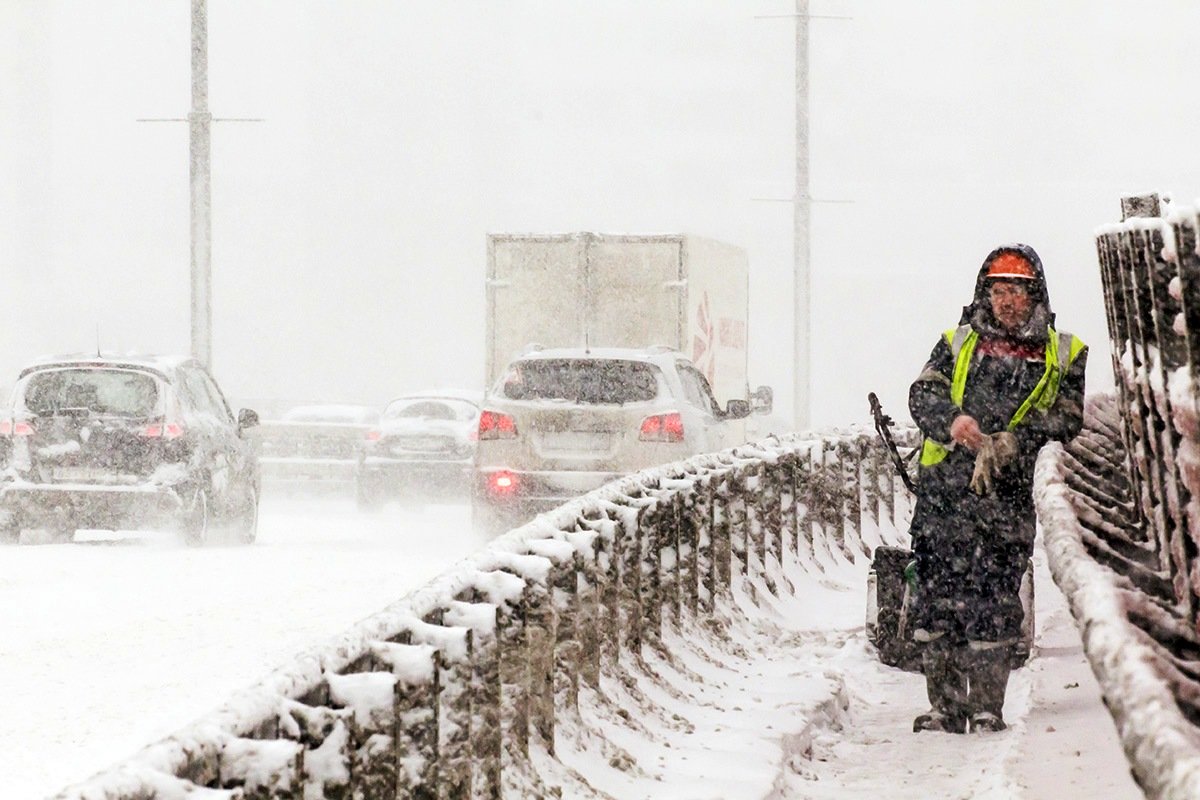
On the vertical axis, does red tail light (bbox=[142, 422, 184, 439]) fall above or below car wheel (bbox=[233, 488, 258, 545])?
above

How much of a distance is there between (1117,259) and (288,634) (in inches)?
255

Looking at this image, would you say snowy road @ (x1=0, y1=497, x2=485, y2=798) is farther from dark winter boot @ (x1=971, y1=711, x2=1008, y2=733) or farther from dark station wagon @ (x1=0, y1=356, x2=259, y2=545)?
dark winter boot @ (x1=971, y1=711, x2=1008, y2=733)

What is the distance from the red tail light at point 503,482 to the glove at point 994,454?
26.6ft

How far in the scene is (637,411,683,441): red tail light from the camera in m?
15.5

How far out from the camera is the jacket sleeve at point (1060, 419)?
25.1 ft

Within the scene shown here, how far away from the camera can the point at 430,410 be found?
2600cm

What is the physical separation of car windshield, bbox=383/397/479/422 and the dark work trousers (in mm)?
17315

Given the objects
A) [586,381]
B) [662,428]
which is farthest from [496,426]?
[662,428]

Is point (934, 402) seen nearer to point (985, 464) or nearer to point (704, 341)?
point (985, 464)

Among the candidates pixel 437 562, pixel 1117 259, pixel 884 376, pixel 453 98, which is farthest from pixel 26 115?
pixel 1117 259

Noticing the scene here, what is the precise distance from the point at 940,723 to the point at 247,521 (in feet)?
37.4

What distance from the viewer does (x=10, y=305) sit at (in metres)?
99.4

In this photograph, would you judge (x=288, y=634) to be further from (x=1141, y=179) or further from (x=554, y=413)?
(x=1141, y=179)

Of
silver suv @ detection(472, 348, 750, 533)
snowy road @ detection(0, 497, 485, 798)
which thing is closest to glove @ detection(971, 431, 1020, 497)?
snowy road @ detection(0, 497, 485, 798)
